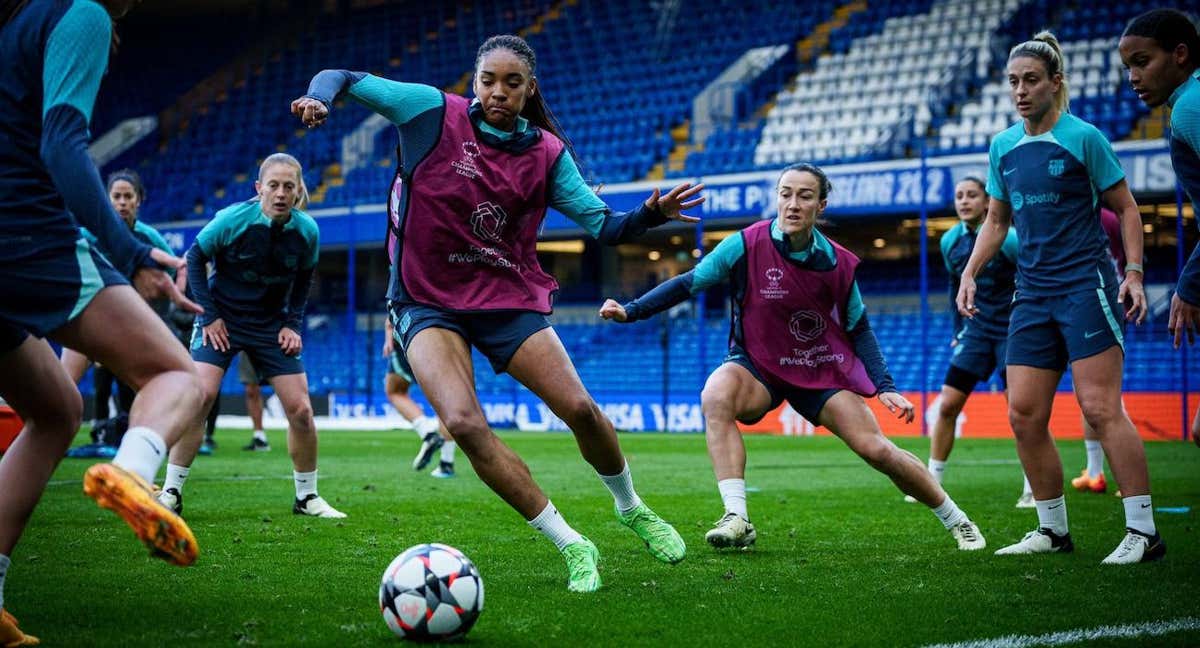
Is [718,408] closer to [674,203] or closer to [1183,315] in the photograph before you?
[674,203]

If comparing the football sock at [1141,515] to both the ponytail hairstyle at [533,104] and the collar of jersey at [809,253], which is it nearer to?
the collar of jersey at [809,253]

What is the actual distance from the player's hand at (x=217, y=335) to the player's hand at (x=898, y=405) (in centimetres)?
401

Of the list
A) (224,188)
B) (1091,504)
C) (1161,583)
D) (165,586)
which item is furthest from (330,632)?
(224,188)

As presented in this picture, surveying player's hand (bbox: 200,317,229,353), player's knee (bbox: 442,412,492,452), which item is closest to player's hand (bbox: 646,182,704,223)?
player's knee (bbox: 442,412,492,452)

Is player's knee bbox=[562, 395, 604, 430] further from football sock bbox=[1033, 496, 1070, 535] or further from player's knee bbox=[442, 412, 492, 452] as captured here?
football sock bbox=[1033, 496, 1070, 535]

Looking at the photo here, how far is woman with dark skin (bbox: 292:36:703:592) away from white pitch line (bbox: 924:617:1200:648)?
1.61 metres

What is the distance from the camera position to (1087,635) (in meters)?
4.15

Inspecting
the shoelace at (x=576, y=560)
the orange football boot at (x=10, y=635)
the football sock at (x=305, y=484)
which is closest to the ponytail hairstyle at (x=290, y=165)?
the football sock at (x=305, y=484)

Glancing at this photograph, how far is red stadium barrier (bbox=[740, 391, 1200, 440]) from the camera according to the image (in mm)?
18969

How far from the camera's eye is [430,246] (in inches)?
209

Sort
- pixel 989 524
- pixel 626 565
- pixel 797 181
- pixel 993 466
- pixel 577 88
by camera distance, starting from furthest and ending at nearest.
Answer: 1. pixel 577 88
2. pixel 993 466
3. pixel 989 524
4. pixel 797 181
5. pixel 626 565

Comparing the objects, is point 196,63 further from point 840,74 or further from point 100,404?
point 100,404

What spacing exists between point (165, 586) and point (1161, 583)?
390 cm

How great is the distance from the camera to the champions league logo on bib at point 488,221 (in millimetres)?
5297
